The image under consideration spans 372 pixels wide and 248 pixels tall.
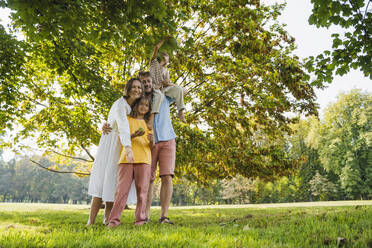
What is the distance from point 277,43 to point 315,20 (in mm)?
6089

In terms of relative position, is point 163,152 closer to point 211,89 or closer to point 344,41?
point 344,41

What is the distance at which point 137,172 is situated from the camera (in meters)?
3.76

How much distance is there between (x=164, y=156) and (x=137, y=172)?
0.59 metres

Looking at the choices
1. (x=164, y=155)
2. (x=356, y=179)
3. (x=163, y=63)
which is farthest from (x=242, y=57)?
(x=356, y=179)

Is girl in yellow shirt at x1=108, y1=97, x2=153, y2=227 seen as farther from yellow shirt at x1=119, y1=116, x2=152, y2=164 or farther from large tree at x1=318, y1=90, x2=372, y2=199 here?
large tree at x1=318, y1=90, x2=372, y2=199

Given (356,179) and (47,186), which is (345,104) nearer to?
(356,179)

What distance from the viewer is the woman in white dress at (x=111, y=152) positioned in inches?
147

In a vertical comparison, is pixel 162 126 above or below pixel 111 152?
above

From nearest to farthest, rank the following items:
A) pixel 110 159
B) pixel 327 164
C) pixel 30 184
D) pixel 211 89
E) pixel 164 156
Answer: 1. pixel 110 159
2. pixel 164 156
3. pixel 211 89
4. pixel 327 164
5. pixel 30 184

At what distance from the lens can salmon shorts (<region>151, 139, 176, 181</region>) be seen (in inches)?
163

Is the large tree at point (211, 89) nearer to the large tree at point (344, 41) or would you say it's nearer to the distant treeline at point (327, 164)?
the large tree at point (344, 41)

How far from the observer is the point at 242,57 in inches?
376

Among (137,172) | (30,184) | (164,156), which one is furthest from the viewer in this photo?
(30,184)

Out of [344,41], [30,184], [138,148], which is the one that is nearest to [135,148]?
[138,148]
